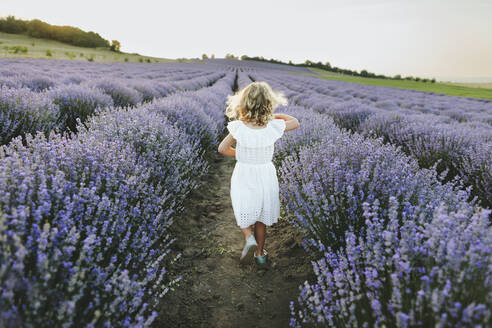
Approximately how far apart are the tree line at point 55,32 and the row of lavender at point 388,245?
6008 centimetres

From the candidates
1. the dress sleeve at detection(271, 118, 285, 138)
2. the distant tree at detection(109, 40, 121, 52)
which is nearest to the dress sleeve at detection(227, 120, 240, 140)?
the dress sleeve at detection(271, 118, 285, 138)

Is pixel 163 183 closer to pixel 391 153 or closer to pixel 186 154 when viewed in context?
pixel 186 154

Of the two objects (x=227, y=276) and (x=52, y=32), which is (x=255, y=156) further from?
(x=52, y=32)

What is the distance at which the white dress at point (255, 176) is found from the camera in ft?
7.73

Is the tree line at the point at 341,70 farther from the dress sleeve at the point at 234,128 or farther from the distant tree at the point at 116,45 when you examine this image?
the dress sleeve at the point at 234,128

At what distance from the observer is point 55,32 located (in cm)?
5006

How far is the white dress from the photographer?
236 centimetres

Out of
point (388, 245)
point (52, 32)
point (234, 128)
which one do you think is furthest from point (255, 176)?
point (52, 32)

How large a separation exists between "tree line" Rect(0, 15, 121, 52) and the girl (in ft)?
195

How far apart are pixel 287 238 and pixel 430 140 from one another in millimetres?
2663

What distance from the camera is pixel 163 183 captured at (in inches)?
103

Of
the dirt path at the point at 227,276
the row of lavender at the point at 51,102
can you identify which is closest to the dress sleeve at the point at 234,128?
the dirt path at the point at 227,276

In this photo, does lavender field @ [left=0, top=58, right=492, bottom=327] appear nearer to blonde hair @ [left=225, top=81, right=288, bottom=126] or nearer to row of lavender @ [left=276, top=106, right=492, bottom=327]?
row of lavender @ [left=276, top=106, right=492, bottom=327]

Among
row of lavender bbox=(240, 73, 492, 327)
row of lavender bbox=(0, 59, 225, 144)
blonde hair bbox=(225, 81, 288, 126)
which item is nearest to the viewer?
row of lavender bbox=(240, 73, 492, 327)
